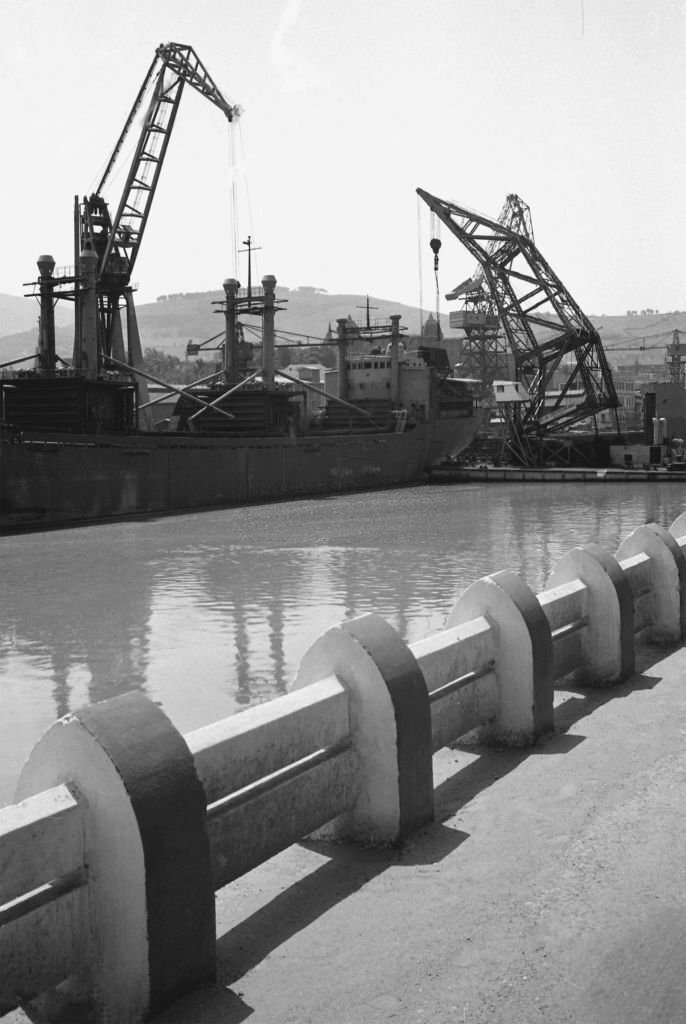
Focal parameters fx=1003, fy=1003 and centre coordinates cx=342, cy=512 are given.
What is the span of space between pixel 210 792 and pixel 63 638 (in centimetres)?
846

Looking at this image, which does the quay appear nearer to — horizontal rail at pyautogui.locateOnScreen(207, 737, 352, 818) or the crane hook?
the crane hook

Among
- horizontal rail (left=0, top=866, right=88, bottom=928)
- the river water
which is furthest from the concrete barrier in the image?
the river water

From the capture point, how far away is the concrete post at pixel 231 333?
48.1 m

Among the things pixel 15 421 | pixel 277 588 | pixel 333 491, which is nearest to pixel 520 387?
pixel 333 491

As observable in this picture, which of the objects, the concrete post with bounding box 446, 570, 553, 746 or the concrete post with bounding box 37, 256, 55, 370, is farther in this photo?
the concrete post with bounding box 37, 256, 55, 370

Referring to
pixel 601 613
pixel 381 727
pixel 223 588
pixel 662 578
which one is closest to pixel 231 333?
pixel 223 588

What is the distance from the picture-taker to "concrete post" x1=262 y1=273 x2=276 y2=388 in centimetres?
4375

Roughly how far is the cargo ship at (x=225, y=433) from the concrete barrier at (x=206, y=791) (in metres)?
23.7

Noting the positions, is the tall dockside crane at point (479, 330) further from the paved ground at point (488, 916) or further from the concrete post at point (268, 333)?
the paved ground at point (488, 916)

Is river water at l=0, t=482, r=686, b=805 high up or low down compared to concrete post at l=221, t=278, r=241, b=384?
down

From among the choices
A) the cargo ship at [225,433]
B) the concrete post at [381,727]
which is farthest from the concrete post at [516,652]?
the cargo ship at [225,433]

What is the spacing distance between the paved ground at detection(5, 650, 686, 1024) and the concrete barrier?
0.22m

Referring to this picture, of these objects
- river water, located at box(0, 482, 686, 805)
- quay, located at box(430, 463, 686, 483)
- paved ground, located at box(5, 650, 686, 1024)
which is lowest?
river water, located at box(0, 482, 686, 805)

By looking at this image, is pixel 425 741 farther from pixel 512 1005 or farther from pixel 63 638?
pixel 63 638
